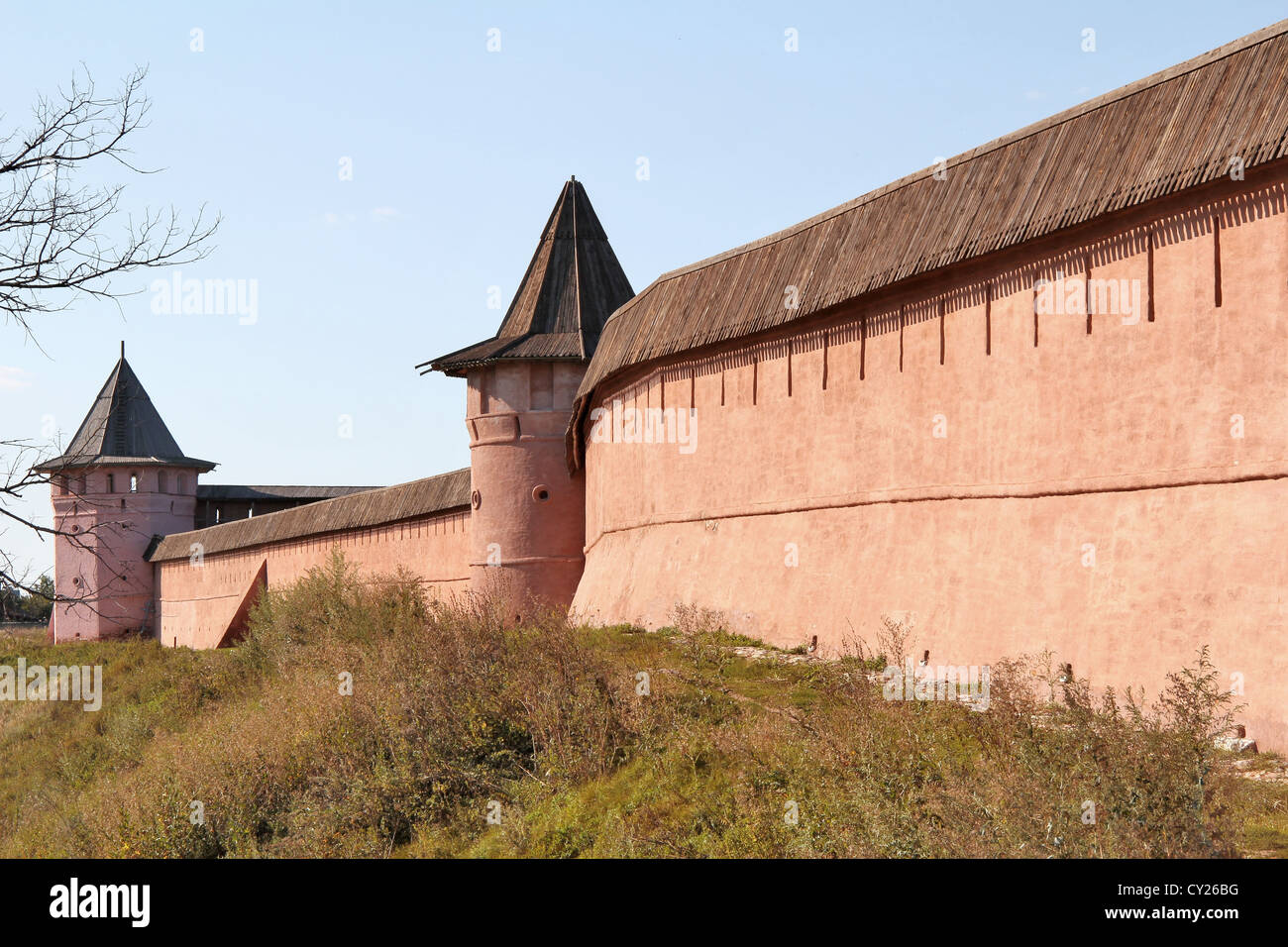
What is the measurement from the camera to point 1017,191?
1065cm

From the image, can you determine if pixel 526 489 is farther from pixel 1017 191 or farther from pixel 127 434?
pixel 127 434

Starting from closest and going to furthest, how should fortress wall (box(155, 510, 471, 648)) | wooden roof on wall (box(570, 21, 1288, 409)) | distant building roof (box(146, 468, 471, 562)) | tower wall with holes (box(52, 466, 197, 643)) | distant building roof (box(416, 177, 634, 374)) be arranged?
wooden roof on wall (box(570, 21, 1288, 409)), distant building roof (box(416, 177, 634, 374)), fortress wall (box(155, 510, 471, 648)), distant building roof (box(146, 468, 471, 562)), tower wall with holes (box(52, 466, 197, 643))

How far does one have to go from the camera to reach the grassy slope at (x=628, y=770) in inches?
252

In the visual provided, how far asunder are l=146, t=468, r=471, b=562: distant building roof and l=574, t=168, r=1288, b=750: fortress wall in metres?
7.72

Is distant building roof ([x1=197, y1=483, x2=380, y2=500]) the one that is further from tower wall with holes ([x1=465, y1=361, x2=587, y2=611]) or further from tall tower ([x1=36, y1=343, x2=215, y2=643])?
tower wall with holes ([x1=465, y1=361, x2=587, y2=611])

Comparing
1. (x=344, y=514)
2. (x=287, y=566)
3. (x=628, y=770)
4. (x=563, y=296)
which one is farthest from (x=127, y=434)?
(x=628, y=770)

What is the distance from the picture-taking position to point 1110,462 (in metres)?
9.54

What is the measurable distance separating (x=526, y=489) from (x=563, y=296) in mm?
3651

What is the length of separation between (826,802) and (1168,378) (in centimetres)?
419

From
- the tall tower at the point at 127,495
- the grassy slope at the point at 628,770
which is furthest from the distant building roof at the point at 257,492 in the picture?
the grassy slope at the point at 628,770

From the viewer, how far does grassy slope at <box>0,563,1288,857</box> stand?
21.0 ft

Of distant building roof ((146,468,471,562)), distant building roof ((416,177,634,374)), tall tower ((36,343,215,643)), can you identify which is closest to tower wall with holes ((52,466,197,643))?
tall tower ((36,343,215,643))
